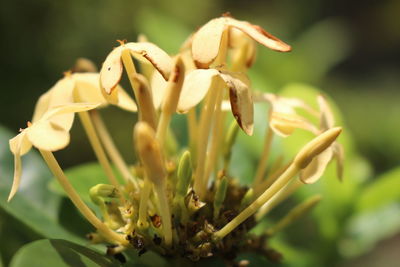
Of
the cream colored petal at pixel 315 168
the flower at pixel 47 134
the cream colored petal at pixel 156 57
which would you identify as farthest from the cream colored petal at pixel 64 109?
the cream colored petal at pixel 315 168

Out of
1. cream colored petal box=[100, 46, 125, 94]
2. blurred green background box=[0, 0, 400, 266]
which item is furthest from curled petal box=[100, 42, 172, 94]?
blurred green background box=[0, 0, 400, 266]

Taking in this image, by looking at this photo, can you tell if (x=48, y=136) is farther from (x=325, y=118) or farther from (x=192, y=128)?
(x=325, y=118)

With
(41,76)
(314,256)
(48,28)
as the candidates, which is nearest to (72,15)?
(48,28)

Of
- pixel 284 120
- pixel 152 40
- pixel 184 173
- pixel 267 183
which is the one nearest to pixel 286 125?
pixel 284 120

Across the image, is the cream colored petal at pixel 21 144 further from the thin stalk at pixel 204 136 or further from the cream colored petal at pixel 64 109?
the thin stalk at pixel 204 136

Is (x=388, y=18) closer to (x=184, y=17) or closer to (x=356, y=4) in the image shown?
(x=356, y=4)
